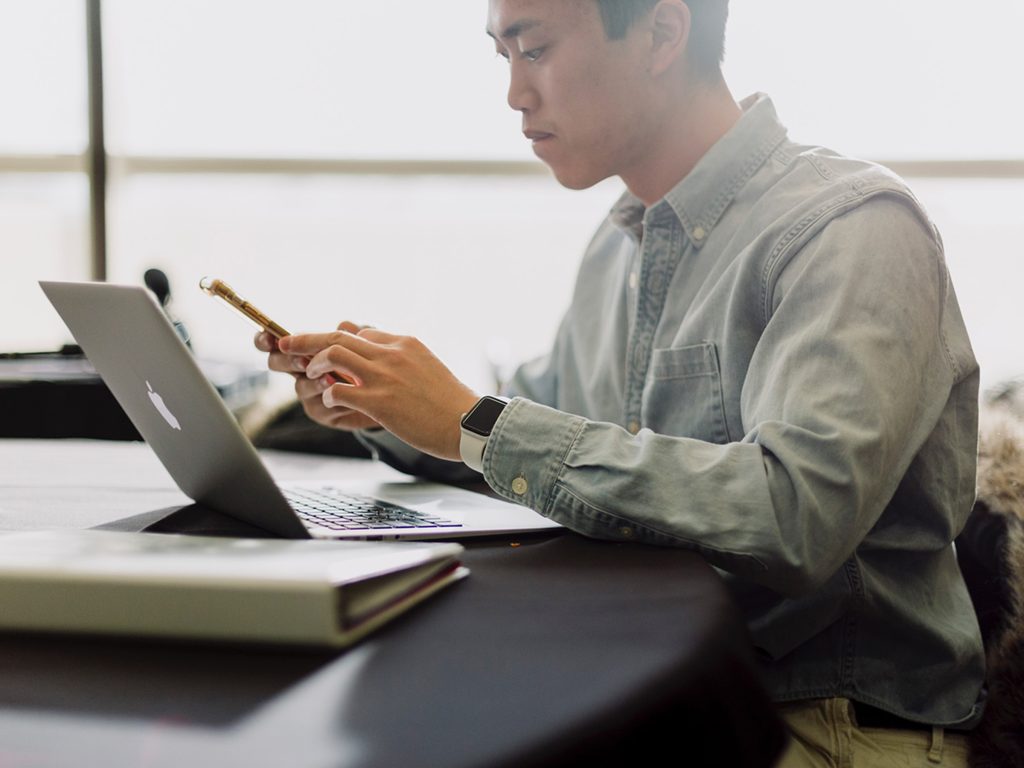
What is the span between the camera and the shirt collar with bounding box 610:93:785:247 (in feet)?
3.79

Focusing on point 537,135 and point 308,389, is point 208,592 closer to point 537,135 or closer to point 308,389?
point 308,389

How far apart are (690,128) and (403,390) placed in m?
0.60

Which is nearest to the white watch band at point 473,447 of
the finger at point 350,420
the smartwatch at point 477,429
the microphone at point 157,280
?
the smartwatch at point 477,429

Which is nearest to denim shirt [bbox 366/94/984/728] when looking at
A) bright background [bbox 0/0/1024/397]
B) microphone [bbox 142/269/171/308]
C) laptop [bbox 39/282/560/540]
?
laptop [bbox 39/282/560/540]

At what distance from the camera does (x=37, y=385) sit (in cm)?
215

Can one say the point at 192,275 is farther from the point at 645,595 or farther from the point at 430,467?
the point at 645,595

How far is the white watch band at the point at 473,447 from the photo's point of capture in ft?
2.84

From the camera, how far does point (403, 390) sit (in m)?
0.90

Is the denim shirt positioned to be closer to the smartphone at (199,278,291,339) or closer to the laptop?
the laptop

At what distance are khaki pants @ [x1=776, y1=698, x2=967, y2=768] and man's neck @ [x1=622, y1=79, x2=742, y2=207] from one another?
2.19ft

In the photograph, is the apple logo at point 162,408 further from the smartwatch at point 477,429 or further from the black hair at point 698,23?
the black hair at point 698,23

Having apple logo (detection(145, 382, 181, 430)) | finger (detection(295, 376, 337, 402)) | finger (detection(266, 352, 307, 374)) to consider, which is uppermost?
apple logo (detection(145, 382, 181, 430))

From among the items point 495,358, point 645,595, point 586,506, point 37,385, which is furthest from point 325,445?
point 645,595

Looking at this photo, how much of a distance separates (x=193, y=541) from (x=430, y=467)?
0.57 meters
